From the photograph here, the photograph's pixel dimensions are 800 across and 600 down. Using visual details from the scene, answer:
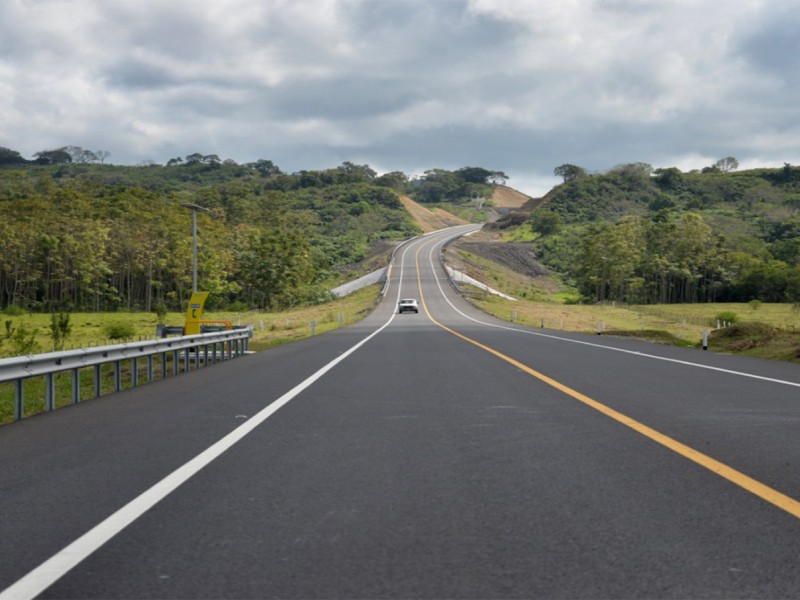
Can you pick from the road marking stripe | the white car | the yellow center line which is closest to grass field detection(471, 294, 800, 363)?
the white car

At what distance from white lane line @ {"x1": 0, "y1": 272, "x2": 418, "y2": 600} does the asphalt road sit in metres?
0.02

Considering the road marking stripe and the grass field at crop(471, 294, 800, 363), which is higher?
the road marking stripe

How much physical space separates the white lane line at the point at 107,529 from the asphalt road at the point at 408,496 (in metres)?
0.02

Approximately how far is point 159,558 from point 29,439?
17.3 ft

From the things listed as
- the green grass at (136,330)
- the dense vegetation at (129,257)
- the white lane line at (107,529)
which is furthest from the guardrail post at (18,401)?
the dense vegetation at (129,257)

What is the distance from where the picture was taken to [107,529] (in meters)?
5.08

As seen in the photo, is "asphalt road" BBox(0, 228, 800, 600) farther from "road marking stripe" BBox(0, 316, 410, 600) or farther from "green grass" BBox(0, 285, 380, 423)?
"green grass" BBox(0, 285, 380, 423)

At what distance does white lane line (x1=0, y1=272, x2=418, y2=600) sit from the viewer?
4.04 m

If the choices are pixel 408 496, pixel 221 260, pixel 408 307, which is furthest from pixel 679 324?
pixel 408 496

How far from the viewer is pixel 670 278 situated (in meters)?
131

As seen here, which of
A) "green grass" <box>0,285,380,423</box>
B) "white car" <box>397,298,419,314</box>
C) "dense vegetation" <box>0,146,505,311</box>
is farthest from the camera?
"dense vegetation" <box>0,146,505,311</box>

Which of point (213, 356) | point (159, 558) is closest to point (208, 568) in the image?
point (159, 558)

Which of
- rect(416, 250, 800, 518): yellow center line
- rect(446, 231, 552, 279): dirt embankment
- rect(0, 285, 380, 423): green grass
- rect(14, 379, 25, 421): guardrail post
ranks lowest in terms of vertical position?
rect(0, 285, 380, 423): green grass

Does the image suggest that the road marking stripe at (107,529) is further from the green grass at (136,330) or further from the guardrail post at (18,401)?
the green grass at (136,330)
